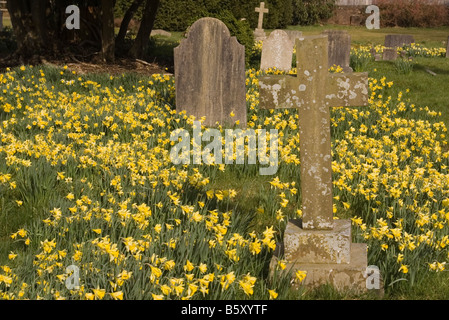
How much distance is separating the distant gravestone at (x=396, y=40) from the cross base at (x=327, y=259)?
48.6ft

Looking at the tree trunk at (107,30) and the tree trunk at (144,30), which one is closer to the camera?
the tree trunk at (107,30)

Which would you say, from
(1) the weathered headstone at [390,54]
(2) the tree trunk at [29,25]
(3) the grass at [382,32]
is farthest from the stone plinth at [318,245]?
(3) the grass at [382,32]

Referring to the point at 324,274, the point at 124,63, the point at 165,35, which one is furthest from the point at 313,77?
the point at 165,35

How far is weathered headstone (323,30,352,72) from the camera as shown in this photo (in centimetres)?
1288

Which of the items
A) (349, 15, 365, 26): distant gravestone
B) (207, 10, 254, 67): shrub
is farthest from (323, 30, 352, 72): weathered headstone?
(349, 15, 365, 26): distant gravestone

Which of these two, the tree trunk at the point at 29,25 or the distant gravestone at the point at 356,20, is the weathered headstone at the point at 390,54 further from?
the distant gravestone at the point at 356,20

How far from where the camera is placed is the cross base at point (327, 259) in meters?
4.21

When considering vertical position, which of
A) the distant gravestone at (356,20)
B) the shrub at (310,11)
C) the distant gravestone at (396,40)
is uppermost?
the shrub at (310,11)

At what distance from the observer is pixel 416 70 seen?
1430cm

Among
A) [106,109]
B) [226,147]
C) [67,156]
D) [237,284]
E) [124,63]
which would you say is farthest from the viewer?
[124,63]

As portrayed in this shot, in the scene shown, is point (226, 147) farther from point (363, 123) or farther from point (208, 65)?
point (363, 123)

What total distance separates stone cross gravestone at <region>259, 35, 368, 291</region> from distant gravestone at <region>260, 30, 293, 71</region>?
922 cm

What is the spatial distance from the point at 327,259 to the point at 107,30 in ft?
33.7

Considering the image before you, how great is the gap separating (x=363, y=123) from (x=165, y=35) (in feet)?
56.3
